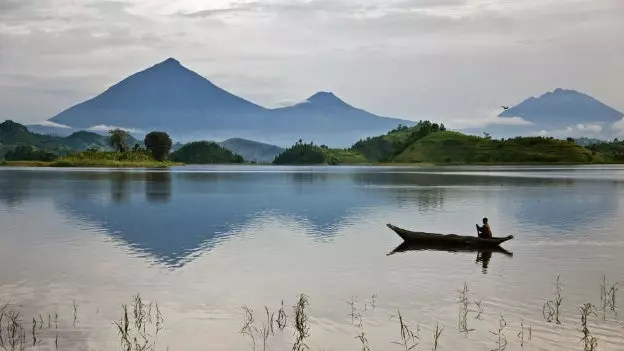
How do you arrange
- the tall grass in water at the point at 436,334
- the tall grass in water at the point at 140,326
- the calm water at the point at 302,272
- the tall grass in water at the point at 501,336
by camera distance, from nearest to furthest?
the tall grass in water at the point at 501,336
the tall grass in water at the point at 436,334
the tall grass in water at the point at 140,326
the calm water at the point at 302,272

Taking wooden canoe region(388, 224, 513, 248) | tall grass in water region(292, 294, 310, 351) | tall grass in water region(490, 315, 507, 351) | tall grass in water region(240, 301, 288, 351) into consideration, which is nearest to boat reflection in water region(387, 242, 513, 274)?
wooden canoe region(388, 224, 513, 248)

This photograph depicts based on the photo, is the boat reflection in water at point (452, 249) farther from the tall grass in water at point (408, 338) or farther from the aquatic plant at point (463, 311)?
the tall grass in water at point (408, 338)

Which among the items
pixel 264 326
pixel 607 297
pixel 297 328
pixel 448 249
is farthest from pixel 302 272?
pixel 607 297

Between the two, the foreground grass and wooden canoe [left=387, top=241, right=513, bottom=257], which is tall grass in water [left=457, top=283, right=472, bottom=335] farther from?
wooden canoe [left=387, top=241, right=513, bottom=257]

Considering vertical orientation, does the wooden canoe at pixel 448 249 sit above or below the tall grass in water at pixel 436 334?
above

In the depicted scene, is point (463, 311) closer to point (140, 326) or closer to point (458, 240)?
point (140, 326)

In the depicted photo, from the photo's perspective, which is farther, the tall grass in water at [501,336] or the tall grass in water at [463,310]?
the tall grass in water at [463,310]

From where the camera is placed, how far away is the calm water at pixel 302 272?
75.3ft

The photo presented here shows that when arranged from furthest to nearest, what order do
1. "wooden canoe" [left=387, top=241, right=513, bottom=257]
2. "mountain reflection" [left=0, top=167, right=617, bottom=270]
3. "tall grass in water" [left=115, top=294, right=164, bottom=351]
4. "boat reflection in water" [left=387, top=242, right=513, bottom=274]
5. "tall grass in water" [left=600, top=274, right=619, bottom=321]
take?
"mountain reflection" [left=0, top=167, right=617, bottom=270]
"wooden canoe" [left=387, top=241, right=513, bottom=257]
"boat reflection in water" [left=387, top=242, right=513, bottom=274]
"tall grass in water" [left=600, top=274, right=619, bottom=321]
"tall grass in water" [left=115, top=294, right=164, bottom=351]

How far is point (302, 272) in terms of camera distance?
113 feet

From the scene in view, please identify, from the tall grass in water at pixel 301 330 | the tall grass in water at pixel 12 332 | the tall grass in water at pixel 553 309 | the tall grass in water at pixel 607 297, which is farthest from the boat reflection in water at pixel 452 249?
the tall grass in water at pixel 12 332

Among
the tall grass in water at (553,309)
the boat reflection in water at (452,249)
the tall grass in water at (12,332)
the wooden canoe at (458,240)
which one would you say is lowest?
the tall grass in water at (12,332)

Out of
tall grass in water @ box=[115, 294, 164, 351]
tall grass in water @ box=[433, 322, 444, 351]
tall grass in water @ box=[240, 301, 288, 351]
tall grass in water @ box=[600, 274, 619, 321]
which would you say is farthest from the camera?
tall grass in water @ box=[600, 274, 619, 321]

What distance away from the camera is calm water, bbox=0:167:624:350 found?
2295cm
